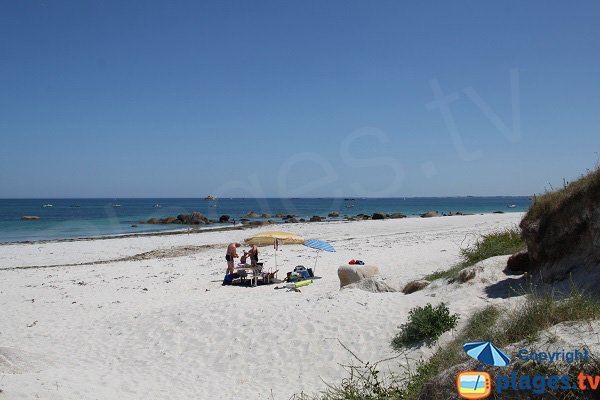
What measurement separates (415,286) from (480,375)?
7348mm

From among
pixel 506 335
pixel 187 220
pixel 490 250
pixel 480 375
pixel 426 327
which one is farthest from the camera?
pixel 187 220

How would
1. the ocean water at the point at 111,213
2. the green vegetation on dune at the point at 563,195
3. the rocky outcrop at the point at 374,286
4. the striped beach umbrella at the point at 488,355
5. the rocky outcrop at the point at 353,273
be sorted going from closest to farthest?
the striped beach umbrella at the point at 488,355 < the green vegetation on dune at the point at 563,195 < the rocky outcrop at the point at 374,286 < the rocky outcrop at the point at 353,273 < the ocean water at the point at 111,213

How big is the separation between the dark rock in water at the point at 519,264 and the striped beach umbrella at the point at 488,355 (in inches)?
259

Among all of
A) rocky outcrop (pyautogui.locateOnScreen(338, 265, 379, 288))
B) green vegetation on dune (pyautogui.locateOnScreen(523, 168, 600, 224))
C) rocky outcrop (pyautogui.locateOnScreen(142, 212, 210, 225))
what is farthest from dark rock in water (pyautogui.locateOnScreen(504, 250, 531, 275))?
rocky outcrop (pyautogui.locateOnScreen(142, 212, 210, 225))

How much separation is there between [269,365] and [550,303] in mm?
4661

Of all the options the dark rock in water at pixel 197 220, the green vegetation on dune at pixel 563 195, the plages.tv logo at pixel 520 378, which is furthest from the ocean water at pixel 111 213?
the plages.tv logo at pixel 520 378

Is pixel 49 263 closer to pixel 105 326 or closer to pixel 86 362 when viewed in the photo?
pixel 105 326

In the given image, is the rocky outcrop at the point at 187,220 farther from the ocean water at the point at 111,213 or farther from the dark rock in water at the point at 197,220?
the ocean water at the point at 111,213

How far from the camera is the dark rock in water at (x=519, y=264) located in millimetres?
9500

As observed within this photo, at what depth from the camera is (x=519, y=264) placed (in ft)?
31.5

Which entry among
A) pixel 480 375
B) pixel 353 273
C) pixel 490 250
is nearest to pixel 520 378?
pixel 480 375

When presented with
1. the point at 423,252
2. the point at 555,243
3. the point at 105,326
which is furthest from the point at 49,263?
the point at 555,243

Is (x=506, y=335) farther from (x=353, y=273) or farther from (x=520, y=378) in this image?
(x=353, y=273)

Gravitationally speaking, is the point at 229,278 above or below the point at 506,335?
below
